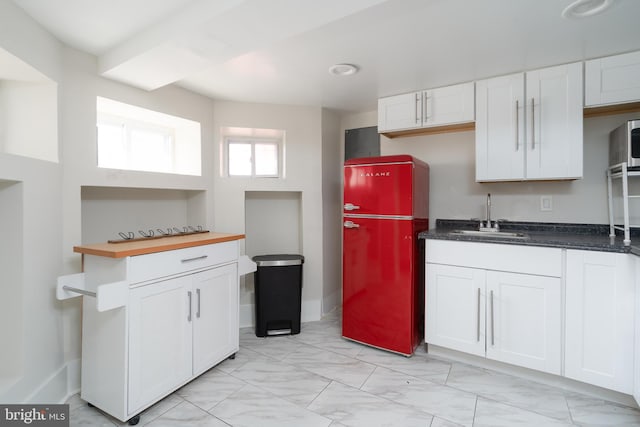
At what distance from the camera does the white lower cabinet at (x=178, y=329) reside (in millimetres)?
1634

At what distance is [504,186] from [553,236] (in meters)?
0.57

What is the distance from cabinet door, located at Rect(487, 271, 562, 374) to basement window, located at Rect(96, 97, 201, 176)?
2499 millimetres

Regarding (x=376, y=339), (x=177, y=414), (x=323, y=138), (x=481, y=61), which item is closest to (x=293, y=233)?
(x=323, y=138)

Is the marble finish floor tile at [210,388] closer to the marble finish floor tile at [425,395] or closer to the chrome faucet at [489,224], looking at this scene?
the marble finish floor tile at [425,395]

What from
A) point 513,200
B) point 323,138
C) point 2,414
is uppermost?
point 323,138

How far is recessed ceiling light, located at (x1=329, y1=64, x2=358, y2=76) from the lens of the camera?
2.13 metres

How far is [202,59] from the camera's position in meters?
1.79

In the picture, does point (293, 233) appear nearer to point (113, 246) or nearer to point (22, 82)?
point (113, 246)

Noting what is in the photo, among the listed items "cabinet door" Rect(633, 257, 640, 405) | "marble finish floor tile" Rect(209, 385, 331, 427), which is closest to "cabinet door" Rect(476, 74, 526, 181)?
"cabinet door" Rect(633, 257, 640, 405)

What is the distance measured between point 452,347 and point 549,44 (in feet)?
6.69

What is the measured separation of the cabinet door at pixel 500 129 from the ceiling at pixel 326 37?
0.11 meters

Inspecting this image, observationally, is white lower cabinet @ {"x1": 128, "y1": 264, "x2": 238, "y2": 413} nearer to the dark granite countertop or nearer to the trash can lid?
the trash can lid

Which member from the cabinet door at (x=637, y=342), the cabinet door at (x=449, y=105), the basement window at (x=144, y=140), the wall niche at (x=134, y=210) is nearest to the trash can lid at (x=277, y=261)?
the wall niche at (x=134, y=210)

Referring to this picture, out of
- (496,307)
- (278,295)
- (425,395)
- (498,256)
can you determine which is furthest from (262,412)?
(498,256)
